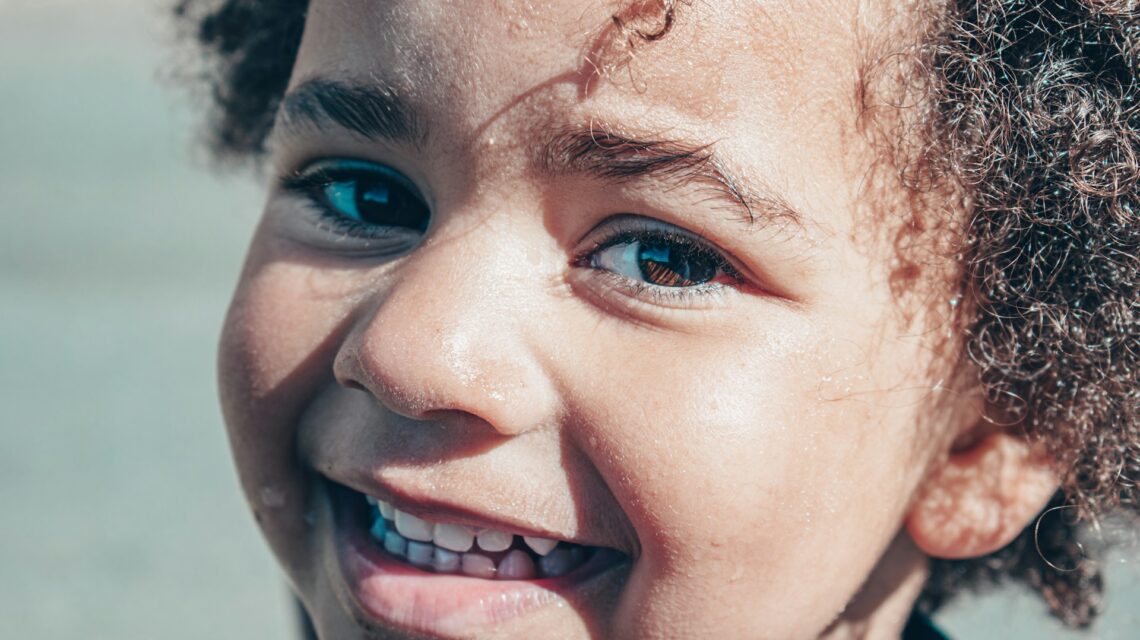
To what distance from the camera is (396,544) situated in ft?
3.85

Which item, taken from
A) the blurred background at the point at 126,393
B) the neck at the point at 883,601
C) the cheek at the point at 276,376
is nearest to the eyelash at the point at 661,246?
the cheek at the point at 276,376

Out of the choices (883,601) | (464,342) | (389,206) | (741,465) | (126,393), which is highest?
(126,393)

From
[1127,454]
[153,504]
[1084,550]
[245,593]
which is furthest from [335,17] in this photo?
[153,504]

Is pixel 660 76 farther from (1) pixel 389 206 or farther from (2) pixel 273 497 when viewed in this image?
(2) pixel 273 497

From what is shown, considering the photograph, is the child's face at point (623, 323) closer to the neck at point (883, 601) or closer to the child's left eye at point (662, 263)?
the child's left eye at point (662, 263)

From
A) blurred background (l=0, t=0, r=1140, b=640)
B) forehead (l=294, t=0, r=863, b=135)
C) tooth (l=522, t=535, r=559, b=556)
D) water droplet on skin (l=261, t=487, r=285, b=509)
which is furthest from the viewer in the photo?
blurred background (l=0, t=0, r=1140, b=640)

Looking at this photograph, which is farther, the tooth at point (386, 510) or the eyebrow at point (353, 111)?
the tooth at point (386, 510)

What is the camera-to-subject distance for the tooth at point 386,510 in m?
1.17

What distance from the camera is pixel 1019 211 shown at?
3.58ft

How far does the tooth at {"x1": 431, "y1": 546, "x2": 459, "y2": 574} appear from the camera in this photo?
1.14 meters

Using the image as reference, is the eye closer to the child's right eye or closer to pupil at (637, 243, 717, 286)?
pupil at (637, 243, 717, 286)

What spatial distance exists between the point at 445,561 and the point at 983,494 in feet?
1.58

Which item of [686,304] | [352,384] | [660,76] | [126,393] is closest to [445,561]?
[352,384]

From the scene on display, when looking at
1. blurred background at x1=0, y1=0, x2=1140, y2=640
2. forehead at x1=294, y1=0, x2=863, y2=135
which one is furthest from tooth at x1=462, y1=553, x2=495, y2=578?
blurred background at x1=0, y1=0, x2=1140, y2=640
